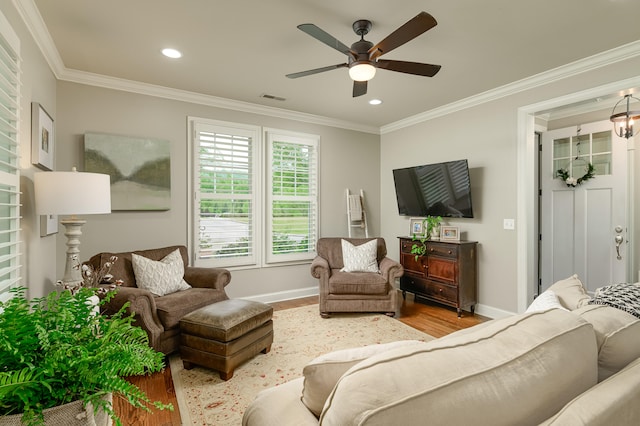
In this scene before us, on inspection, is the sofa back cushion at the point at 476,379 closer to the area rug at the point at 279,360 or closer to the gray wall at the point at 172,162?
the area rug at the point at 279,360

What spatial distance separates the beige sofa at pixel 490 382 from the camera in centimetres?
63

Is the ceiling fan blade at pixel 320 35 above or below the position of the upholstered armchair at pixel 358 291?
above

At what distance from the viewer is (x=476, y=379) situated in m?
0.68

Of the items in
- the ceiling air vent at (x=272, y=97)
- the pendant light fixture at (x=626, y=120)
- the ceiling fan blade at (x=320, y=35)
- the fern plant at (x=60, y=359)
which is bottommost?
the fern plant at (x=60, y=359)

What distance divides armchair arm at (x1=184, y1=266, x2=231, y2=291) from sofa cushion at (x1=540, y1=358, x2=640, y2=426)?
3.10 m

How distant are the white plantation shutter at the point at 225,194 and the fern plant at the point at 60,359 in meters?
3.35

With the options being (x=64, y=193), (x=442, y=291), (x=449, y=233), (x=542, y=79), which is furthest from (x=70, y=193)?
(x=542, y=79)

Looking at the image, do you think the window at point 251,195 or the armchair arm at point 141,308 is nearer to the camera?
the armchair arm at point 141,308

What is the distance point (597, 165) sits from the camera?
13.6 ft

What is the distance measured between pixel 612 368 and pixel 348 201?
4211 mm

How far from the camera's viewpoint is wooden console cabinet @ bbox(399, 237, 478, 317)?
12.6 feet

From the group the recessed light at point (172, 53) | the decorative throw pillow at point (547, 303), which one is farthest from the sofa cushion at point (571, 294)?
the recessed light at point (172, 53)

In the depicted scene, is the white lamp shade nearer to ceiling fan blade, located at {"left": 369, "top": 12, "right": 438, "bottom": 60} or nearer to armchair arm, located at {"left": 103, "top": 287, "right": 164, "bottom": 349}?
armchair arm, located at {"left": 103, "top": 287, "right": 164, "bottom": 349}

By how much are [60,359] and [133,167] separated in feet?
11.2
